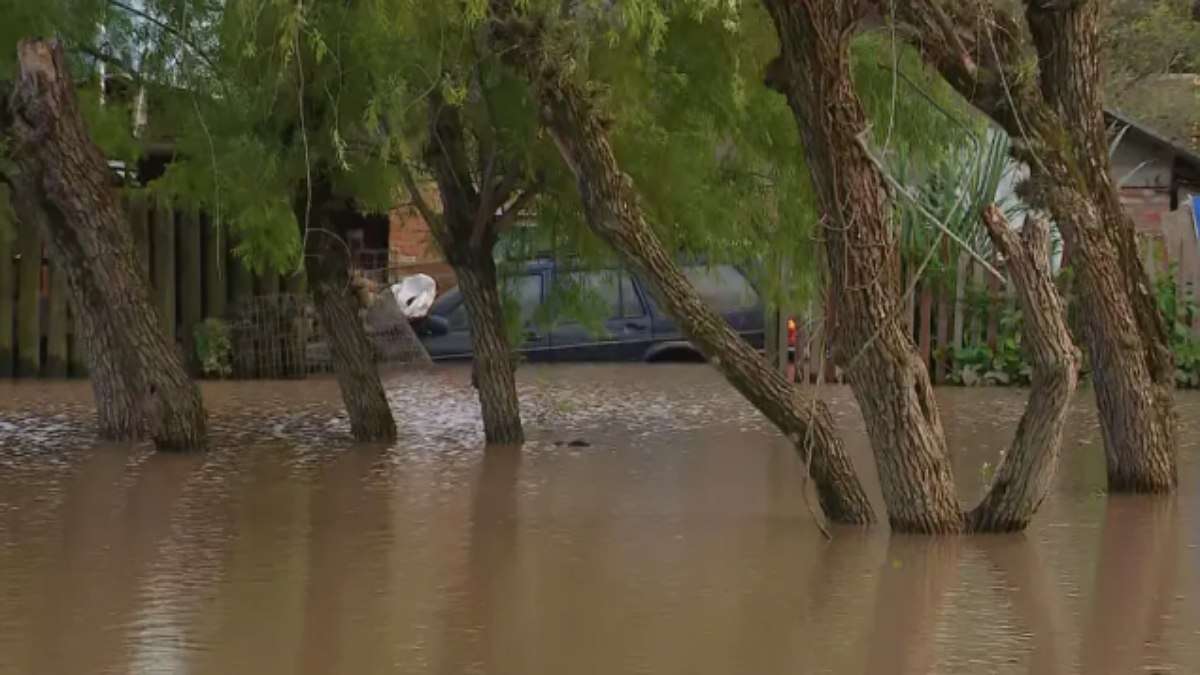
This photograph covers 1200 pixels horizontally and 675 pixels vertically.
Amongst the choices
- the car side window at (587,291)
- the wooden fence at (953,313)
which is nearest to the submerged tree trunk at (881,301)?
the car side window at (587,291)

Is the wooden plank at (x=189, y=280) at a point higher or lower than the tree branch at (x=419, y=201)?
lower

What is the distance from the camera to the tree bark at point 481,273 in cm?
1370

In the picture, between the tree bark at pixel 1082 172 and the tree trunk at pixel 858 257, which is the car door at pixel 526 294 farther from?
the tree trunk at pixel 858 257

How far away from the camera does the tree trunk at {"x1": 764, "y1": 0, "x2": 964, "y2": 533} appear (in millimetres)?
8977

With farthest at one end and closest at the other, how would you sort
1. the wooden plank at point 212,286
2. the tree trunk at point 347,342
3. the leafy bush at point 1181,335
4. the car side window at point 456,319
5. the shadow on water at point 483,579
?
the car side window at point 456,319 → the wooden plank at point 212,286 → the leafy bush at point 1181,335 → the tree trunk at point 347,342 → the shadow on water at point 483,579

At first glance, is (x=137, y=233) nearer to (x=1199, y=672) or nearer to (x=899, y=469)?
(x=899, y=469)

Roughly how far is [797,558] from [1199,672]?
257 cm

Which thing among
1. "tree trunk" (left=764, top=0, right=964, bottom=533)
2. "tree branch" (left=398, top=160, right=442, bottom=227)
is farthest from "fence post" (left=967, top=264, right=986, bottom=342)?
"tree trunk" (left=764, top=0, right=964, bottom=533)

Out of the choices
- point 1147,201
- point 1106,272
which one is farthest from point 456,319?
point 1106,272

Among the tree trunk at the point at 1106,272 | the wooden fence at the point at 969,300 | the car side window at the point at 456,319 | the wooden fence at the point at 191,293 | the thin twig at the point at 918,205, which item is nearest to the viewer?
the thin twig at the point at 918,205

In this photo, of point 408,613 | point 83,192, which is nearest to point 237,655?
point 408,613

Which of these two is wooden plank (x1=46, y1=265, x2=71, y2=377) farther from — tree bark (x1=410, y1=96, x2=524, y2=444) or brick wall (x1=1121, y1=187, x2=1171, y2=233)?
brick wall (x1=1121, y1=187, x2=1171, y2=233)

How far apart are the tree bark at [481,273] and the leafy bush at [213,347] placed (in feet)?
23.4

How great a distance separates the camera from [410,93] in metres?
11.7
